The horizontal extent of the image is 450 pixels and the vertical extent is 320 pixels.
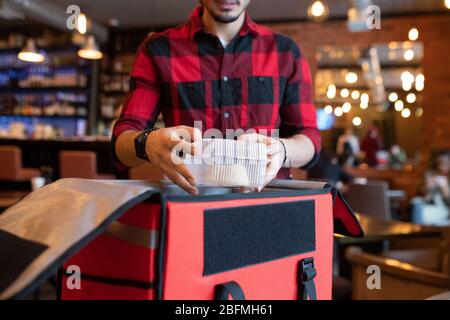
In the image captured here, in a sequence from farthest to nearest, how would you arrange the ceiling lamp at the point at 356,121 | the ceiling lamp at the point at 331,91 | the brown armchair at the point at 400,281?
1. the ceiling lamp at the point at 356,121
2. the ceiling lamp at the point at 331,91
3. the brown armchair at the point at 400,281

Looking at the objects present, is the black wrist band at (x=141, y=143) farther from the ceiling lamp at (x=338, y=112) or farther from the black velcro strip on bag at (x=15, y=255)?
the ceiling lamp at (x=338, y=112)

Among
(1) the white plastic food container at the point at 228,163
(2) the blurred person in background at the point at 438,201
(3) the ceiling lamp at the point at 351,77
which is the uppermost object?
(3) the ceiling lamp at the point at 351,77

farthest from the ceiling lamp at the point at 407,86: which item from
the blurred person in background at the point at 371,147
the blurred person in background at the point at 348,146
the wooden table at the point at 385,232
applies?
the wooden table at the point at 385,232

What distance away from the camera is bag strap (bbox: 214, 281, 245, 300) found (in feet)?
1.54

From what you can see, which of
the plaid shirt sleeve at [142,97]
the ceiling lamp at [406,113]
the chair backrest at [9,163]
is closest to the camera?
the plaid shirt sleeve at [142,97]

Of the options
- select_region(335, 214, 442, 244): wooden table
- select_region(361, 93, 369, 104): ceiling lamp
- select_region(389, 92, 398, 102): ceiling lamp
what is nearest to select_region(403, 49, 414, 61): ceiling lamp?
select_region(389, 92, 398, 102): ceiling lamp

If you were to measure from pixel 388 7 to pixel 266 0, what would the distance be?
174 centimetres

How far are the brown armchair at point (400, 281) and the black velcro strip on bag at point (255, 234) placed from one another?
1.32 metres

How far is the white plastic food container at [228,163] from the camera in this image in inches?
22.2

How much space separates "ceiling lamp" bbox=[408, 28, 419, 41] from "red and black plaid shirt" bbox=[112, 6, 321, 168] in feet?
20.2

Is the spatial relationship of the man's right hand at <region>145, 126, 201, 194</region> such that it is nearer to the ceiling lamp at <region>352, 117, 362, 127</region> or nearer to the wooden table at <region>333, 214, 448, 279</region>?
the wooden table at <region>333, 214, 448, 279</region>

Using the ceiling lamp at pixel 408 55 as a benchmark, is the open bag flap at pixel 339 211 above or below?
below

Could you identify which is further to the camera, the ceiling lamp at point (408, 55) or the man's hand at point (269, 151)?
the ceiling lamp at point (408, 55)

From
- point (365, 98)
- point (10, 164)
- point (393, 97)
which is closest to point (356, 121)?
point (365, 98)
